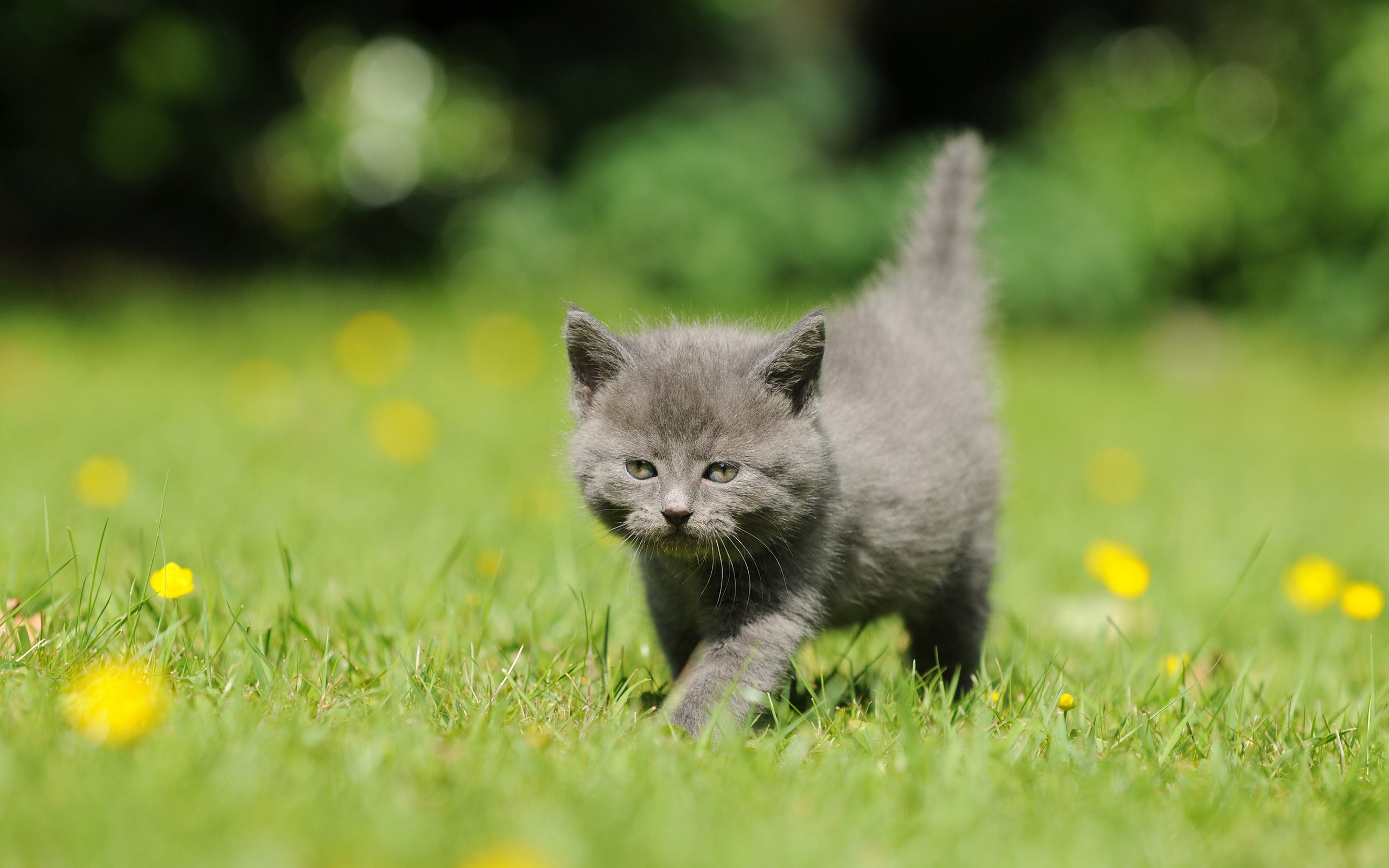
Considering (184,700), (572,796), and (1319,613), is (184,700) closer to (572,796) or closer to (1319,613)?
(572,796)

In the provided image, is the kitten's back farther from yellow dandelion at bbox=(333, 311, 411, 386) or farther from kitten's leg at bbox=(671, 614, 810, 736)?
yellow dandelion at bbox=(333, 311, 411, 386)

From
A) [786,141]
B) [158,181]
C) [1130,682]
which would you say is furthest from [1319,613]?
[158,181]

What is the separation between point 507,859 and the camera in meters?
1.30

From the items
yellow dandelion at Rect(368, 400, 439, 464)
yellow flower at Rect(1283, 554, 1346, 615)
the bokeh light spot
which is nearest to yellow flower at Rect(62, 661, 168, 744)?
yellow dandelion at Rect(368, 400, 439, 464)

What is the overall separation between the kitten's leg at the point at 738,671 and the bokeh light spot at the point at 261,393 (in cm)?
→ 266

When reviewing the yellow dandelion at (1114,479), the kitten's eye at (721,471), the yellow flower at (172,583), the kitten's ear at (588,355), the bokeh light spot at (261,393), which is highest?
the kitten's ear at (588,355)

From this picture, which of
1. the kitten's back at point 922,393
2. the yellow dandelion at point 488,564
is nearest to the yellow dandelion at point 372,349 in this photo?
the yellow dandelion at point 488,564

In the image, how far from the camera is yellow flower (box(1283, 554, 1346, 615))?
8.70ft

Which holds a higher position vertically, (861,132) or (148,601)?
(861,132)

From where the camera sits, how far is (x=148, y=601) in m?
A: 2.14

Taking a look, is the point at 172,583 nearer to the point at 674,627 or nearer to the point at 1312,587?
the point at 674,627

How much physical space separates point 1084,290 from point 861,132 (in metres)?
2.32

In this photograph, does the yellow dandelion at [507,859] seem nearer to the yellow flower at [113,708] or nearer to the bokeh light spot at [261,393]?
the yellow flower at [113,708]

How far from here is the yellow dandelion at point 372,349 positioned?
5.05 meters
